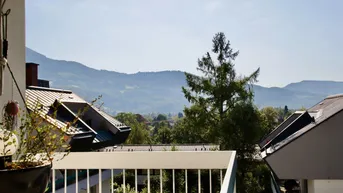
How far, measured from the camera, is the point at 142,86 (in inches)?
4070

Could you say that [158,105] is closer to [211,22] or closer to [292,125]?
[211,22]

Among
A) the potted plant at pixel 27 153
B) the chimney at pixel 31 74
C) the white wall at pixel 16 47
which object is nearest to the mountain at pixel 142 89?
the chimney at pixel 31 74

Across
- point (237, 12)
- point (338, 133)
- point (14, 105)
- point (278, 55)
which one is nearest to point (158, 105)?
point (278, 55)

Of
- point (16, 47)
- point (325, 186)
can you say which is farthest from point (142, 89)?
point (16, 47)

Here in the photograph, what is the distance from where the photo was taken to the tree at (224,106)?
1092cm

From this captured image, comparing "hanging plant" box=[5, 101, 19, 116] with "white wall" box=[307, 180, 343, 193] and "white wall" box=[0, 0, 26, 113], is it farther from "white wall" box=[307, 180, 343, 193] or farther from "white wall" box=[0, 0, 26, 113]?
"white wall" box=[307, 180, 343, 193]

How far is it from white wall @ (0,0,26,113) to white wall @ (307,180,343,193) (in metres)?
6.16

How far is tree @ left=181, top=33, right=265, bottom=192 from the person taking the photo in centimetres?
1092

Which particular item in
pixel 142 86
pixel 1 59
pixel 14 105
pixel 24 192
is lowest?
pixel 24 192

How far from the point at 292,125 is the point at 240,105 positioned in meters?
2.58

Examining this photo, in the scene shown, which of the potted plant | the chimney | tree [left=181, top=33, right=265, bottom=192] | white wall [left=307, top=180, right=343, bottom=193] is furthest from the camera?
tree [left=181, top=33, right=265, bottom=192]

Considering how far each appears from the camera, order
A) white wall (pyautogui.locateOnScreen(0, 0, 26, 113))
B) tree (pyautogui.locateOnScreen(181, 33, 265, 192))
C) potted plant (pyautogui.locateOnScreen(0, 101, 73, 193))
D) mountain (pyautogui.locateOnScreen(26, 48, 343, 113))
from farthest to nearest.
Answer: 1. mountain (pyautogui.locateOnScreen(26, 48, 343, 113))
2. tree (pyautogui.locateOnScreen(181, 33, 265, 192))
3. white wall (pyautogui.locateOnScreen(0, 0, 26, 113))
4. potted plant (pyautogui.locateOnScreen(0, 101, 73, 193))

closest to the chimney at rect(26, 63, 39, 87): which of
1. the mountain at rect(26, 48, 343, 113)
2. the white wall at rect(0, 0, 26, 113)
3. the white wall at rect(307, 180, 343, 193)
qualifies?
the white wall at rect(0, 0, 26, 113)

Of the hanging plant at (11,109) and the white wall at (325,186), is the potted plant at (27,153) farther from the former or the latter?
the white wall at (325,186)
